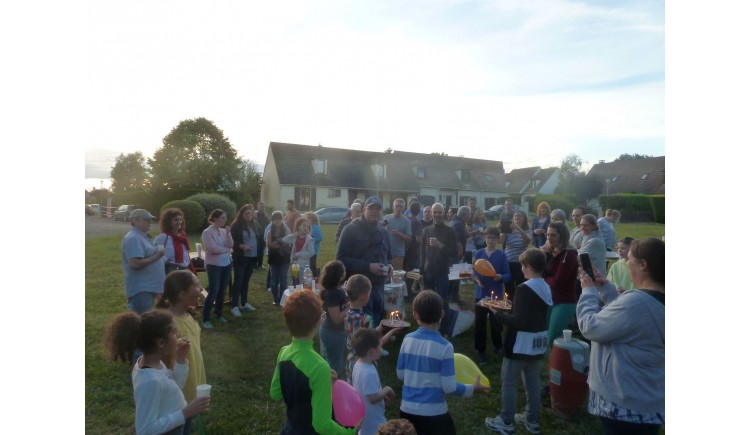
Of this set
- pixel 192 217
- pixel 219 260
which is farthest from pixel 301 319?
pixel 192 217

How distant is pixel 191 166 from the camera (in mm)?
33531

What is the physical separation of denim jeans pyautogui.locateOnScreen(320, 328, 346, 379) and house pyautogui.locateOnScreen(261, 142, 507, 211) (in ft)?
96.4

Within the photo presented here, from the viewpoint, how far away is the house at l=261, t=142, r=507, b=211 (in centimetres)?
3341

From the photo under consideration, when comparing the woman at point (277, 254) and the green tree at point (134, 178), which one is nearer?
the woman at point (277, 254)

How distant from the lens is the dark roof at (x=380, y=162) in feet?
111

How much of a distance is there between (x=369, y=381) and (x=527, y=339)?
4.94ft

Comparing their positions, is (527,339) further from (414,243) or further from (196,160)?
(196,160)

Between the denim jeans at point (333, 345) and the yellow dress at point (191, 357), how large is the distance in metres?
0.99

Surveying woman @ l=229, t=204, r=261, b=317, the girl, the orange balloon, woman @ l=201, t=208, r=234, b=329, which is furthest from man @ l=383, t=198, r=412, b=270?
the girl

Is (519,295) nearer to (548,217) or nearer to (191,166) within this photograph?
(548,217)

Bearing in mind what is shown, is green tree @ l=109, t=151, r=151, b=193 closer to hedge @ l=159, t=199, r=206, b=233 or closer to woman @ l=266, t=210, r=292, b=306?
hedge @ l=159, t=199, r=206, b=233

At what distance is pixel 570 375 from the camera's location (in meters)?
4.26

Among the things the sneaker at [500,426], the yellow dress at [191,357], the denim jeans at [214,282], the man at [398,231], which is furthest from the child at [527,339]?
the denim jeans at [214,282]

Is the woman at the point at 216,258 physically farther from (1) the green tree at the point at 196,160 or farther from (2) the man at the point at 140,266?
(1) the green tree at the point at 196,160
